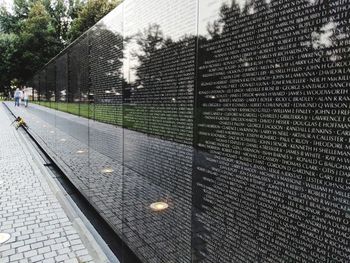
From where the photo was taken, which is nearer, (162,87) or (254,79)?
(254,79)

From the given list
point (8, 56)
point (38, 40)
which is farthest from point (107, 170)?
point (8, 56)

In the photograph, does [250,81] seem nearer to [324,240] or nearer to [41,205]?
[324,240]

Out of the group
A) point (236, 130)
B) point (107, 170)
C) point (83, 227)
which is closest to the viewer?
point (236, 130)

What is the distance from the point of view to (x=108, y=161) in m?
5.89

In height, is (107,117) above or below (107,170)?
above

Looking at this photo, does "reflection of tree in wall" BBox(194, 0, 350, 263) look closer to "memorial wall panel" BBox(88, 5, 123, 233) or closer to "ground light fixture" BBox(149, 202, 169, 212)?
"ground light fixture" BBox(149, 202, 169, 212)

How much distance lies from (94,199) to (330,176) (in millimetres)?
4595

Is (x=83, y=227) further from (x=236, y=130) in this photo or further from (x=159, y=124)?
(x=236, y=130)

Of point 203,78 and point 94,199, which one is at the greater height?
point 203,78

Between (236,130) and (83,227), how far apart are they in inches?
122

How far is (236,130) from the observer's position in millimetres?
2357

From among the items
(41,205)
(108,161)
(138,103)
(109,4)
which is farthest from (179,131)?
(109,4)

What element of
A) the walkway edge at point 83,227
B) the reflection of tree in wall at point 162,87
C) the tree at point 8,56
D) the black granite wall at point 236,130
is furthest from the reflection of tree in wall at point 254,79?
the tree at point 8,56

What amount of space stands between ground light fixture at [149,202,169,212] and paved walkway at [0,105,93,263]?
3.00 feet
